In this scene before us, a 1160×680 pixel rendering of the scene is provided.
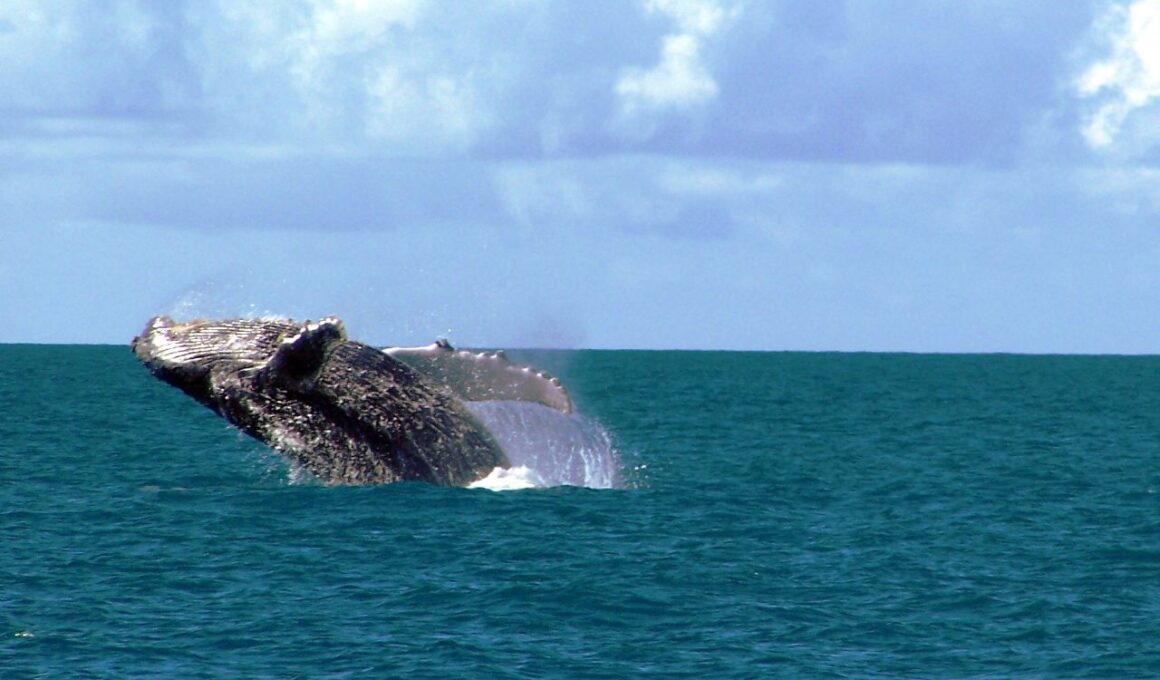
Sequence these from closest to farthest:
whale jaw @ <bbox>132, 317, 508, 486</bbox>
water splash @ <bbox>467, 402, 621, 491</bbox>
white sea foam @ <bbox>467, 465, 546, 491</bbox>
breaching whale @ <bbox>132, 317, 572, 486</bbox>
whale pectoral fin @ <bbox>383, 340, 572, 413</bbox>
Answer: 1. whale jaw @ <bbox>132, 317, 508, 486</bbox>
2. breaching whale @ <bbox>132, 317, 572, 486</bbox>
3. whale pectoral fin @ <bbox>383, 340, 572, 413</bbox>
4. water splash @ <bbox>467, 402, 621, 491</bbox>
5. white sea foam @ <bbox>467, 465, 546, 491</bbox>

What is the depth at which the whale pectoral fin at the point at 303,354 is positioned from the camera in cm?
A: 1897

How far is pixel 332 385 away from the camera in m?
20.4

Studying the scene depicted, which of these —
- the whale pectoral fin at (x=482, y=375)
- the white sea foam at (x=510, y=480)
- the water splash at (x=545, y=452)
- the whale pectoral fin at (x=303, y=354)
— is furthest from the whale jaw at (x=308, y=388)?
the white sea foam at (x=510, y=480)

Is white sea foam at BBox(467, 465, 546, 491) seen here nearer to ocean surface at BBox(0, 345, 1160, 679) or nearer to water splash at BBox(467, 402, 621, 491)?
water splash at BBox(467, 402, 621, 491)

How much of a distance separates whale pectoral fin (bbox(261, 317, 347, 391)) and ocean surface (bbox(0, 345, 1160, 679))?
2.37 m

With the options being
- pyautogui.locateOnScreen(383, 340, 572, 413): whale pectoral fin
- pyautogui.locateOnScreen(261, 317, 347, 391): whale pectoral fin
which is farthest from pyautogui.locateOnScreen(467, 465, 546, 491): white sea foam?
pyautogui.locateOnScreen(261, 317, 347, 391): whale pectoral fin

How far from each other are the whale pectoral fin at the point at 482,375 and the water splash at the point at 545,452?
0.72m

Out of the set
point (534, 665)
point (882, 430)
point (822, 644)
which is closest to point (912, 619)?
point (822, 644)

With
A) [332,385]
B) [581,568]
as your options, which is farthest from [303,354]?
[581,568]

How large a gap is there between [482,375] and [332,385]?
1.88 metres

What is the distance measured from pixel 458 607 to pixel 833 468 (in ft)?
65.7

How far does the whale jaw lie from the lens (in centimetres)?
1973

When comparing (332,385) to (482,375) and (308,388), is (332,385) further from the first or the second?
(482,375)

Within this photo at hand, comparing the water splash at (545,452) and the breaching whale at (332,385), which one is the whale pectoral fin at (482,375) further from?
the water splash at (545,452)
